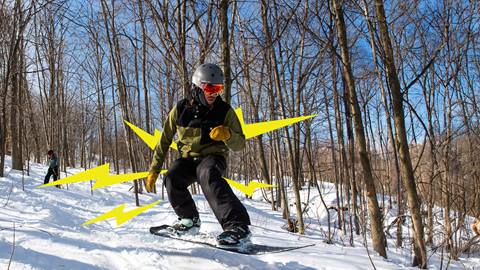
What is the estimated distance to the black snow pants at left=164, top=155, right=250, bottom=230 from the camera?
2.52 meters

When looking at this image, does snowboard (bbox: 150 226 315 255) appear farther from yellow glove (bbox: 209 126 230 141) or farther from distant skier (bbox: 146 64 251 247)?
yellow glove (bbox: 209 126 230 141)

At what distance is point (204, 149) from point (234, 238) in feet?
2.80

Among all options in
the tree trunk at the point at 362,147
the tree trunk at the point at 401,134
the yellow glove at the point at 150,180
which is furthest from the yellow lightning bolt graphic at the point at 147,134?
the tree trunk at the point at 401,134

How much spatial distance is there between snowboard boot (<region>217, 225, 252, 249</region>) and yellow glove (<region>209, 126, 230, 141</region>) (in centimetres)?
75

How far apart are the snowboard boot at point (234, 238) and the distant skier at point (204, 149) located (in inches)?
3.0

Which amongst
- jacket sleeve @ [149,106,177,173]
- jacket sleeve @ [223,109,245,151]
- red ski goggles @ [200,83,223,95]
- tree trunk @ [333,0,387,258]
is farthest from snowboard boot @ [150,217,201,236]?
tree trunk @ [333,0,387,258]

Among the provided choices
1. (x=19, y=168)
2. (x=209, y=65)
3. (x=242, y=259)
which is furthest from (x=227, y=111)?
(x=19, y=168)

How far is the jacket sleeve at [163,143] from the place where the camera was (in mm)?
3113

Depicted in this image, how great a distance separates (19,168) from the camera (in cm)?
1153

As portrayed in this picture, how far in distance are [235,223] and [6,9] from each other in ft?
25.1

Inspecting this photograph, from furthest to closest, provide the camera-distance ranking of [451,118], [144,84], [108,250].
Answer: [144,84], [451,118], [108,250]

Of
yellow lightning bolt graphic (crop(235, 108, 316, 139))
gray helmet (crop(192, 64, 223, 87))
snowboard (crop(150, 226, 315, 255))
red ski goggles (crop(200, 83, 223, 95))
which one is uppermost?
gray helmet (crop(192, 64, 223, 87))

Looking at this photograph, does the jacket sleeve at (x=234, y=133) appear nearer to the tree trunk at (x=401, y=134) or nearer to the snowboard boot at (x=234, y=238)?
the snowboard boot at (x=234, y=238)

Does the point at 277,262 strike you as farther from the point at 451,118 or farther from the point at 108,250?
the point at 451,118
